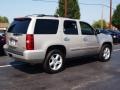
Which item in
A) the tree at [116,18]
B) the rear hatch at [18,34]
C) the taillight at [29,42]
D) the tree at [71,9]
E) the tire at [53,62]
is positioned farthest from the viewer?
the tree at [116,18]

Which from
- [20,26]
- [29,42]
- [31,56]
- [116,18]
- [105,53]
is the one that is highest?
[20,26]

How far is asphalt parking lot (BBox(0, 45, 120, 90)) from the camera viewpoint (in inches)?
291

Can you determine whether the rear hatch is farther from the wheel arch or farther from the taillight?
the wheel arch

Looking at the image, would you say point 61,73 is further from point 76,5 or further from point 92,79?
point 76,5

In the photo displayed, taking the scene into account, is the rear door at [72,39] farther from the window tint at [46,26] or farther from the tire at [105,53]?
the tire at [105,53]

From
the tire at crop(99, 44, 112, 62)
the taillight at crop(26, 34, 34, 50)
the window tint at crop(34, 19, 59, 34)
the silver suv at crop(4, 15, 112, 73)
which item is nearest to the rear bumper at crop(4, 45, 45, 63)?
the silver suv at crop(4, 15, 112, 73)

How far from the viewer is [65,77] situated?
8.53m

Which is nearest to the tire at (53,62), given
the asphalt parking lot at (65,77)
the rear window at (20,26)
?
the asphalt parking lot at (65,77)

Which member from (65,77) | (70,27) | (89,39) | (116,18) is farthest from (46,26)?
(116,18)

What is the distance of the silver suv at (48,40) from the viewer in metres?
8.56

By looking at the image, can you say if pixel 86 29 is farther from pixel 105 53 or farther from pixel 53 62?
pixel 53 62

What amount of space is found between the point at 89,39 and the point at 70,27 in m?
1.09

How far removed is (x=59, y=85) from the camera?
24.6ft

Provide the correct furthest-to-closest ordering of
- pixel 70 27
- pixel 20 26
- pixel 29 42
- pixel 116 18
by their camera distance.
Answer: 1. pixel 116 18
2. pixel 70 27
3. pixel 20 26
4. pixel 29 42
